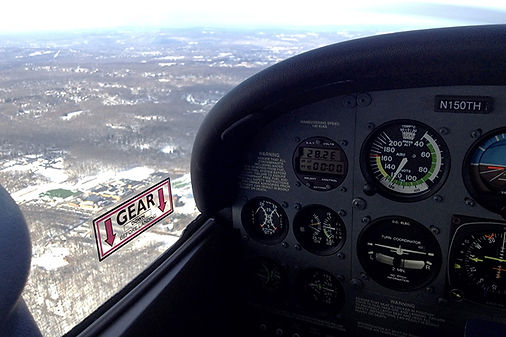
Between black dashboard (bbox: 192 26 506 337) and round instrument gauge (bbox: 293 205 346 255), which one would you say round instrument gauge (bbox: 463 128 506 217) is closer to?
black dashboard (bbox: 192 26 506 337)

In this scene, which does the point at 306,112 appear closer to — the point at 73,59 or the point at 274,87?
the point at 274,87

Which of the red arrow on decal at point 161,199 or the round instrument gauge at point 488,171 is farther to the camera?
the red arrow on decal at point 161,199

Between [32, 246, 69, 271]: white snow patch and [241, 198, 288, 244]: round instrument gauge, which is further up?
[32, 246, 69, 271]: white snow patch

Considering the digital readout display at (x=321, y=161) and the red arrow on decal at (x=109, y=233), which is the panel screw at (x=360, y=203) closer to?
the digital readout display at (x=321, y=161)

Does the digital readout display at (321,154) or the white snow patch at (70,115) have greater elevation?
the white snow patch at (70,115)

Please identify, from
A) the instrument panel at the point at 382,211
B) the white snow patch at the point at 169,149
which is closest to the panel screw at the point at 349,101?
the instrument panel at the point at 382,211

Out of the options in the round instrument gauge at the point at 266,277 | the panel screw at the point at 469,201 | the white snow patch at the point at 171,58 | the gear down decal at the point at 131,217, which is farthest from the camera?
the white snow patch at the point at 171,58

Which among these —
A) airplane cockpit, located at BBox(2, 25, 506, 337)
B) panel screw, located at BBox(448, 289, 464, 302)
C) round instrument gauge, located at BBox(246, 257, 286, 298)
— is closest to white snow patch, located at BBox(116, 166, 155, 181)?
airplane cockpit, located at BBox(2, 25, 506, 337)

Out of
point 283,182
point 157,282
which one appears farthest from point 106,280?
point 283,182
